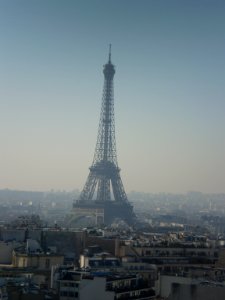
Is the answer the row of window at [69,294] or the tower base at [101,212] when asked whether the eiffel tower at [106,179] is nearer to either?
the tower base at [101,212]

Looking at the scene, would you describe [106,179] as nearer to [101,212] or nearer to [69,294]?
[101,212]

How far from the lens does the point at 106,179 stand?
116250mm

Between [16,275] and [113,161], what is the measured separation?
3172 inches

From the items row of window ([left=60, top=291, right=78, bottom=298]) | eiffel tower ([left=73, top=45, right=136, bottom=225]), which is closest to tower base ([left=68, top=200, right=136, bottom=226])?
eiffel tower ([left=73, top=45, right=136, bottom=225])

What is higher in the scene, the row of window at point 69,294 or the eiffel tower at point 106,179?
the eiffel tower at point 106,179

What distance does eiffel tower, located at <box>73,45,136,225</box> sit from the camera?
115m

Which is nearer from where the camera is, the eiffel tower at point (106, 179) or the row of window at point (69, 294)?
the row of window at point (69, 294)

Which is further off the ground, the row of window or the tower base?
the tower base

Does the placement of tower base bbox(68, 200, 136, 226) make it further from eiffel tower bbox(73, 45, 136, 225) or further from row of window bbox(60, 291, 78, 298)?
row of window bbox(60, 291, 78, 298)

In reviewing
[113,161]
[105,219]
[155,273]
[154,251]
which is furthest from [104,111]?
[155,273]

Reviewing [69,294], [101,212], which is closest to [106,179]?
[101,212]

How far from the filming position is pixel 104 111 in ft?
376

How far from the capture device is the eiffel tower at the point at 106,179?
377ft

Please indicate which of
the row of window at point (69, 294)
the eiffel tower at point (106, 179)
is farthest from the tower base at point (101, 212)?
the row of window at point (69, 294)
